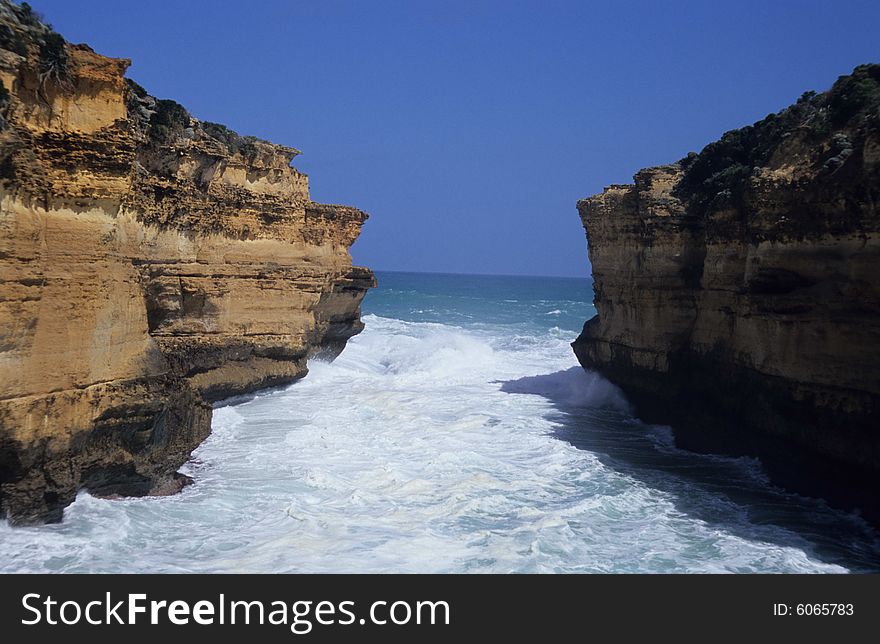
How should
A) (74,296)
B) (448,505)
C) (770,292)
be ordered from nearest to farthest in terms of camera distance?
(74,296) → (448,505) → (770,292)

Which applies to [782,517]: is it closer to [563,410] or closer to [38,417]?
[563,410]

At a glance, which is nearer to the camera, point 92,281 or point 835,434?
point 92,281

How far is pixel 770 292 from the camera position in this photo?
14.4 m

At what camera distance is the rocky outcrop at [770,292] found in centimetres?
1241

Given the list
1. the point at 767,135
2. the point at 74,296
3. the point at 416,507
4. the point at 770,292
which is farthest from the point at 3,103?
the point at 767,135

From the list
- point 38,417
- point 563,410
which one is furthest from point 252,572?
point 563,410

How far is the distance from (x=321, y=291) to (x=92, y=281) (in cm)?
1226

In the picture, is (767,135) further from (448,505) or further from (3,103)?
(3,103)

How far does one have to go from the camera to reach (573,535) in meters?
10.8

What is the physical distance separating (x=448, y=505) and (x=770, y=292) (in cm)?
711

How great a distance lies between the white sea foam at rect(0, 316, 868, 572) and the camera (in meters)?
9.67

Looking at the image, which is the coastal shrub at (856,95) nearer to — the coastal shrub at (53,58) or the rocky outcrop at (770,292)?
the rocky outcrop at (770,292)

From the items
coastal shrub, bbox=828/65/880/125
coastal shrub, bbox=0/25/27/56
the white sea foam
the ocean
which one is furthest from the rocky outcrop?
coastal shrub, bbox=0/25/27/56
